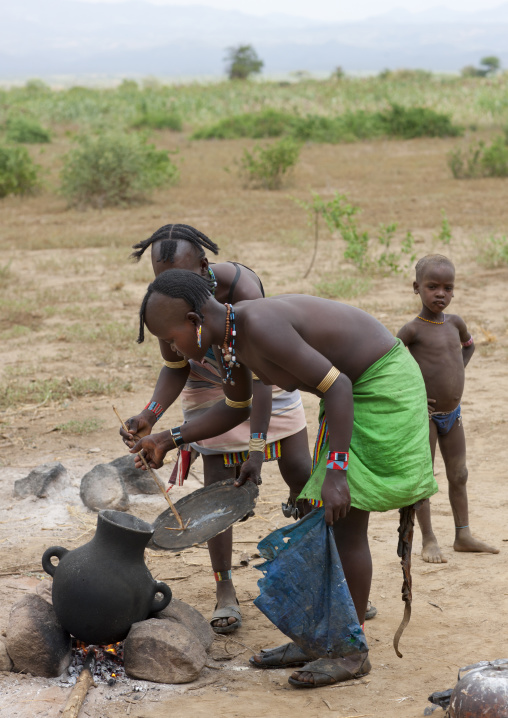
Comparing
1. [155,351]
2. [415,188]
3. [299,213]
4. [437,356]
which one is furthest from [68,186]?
[437,356]

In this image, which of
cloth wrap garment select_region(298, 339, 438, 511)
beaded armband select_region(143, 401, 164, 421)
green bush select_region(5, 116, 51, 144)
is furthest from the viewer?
green bush select_region(5, 116, 51, 144)

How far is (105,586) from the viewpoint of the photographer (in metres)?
2.72

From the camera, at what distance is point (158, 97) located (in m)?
39.0

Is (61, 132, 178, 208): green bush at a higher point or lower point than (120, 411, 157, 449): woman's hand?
higher

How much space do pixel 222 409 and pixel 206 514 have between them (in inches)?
15.2

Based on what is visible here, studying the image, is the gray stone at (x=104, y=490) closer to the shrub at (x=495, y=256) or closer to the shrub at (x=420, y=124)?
the shrub at (x=495, y=256)

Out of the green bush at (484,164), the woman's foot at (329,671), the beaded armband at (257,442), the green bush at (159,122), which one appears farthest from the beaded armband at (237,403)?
the green bush at (159,122)

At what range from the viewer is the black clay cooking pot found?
271 centimetres

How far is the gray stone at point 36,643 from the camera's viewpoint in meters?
2.69

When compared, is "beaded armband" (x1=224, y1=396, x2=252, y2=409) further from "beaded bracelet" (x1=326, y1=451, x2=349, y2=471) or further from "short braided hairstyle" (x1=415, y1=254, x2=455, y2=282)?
"short braided hairstyle" (x1=415, y1=254, x2=455, y2=282)

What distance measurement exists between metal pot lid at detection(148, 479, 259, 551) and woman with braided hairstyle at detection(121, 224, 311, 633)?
109 millimetres

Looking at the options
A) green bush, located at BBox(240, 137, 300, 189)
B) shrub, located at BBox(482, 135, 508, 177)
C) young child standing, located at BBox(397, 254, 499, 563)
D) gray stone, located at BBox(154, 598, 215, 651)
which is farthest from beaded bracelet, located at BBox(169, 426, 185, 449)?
shrub, located at BBox(482, 135, 508, 177)

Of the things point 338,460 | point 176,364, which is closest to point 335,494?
point 338,460

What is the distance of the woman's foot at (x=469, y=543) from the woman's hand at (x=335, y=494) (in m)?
1.46
